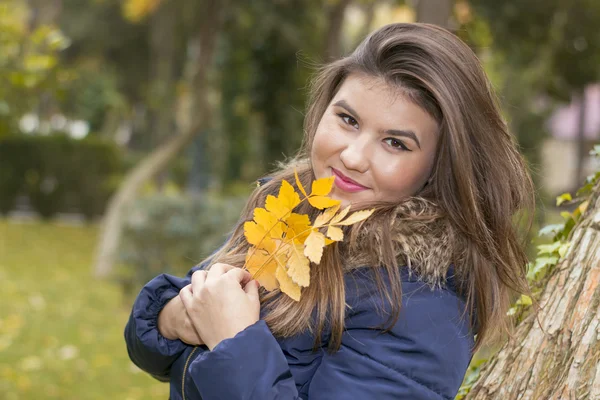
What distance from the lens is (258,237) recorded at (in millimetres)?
1760

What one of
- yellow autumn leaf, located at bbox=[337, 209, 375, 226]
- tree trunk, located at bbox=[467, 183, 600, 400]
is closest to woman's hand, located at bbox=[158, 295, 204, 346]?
yellow autumn leaf, located at bbox=[337, 209, 375, 226]

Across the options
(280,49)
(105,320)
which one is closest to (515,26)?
(280,49)

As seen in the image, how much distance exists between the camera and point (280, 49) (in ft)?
38.2

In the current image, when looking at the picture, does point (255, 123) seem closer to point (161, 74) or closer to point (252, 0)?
point (252, 0)

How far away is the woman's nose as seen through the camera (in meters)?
1.74

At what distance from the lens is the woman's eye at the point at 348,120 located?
181 centimetres

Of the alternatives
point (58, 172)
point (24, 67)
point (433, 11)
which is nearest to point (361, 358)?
point (24, 67)

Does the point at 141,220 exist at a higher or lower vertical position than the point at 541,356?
lower

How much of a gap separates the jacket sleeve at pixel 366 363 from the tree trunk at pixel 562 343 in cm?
25

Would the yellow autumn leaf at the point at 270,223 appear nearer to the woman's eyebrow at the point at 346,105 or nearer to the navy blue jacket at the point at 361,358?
the navy blue jacket at the point at 361,358

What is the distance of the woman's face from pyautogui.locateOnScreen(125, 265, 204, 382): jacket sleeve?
1.60 feet

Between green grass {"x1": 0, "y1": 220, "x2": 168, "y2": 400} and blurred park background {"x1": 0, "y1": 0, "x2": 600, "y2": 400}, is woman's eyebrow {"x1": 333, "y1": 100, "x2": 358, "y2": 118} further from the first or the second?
→ green grass {"x1": 0, "y1": 220, "x2": 168, "y2": 400}

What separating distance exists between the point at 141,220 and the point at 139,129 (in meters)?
23.0

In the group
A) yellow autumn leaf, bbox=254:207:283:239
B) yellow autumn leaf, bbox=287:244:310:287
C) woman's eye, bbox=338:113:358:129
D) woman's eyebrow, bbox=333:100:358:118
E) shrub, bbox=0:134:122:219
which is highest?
woman's eyebrow, bbox=333:100:358:118
